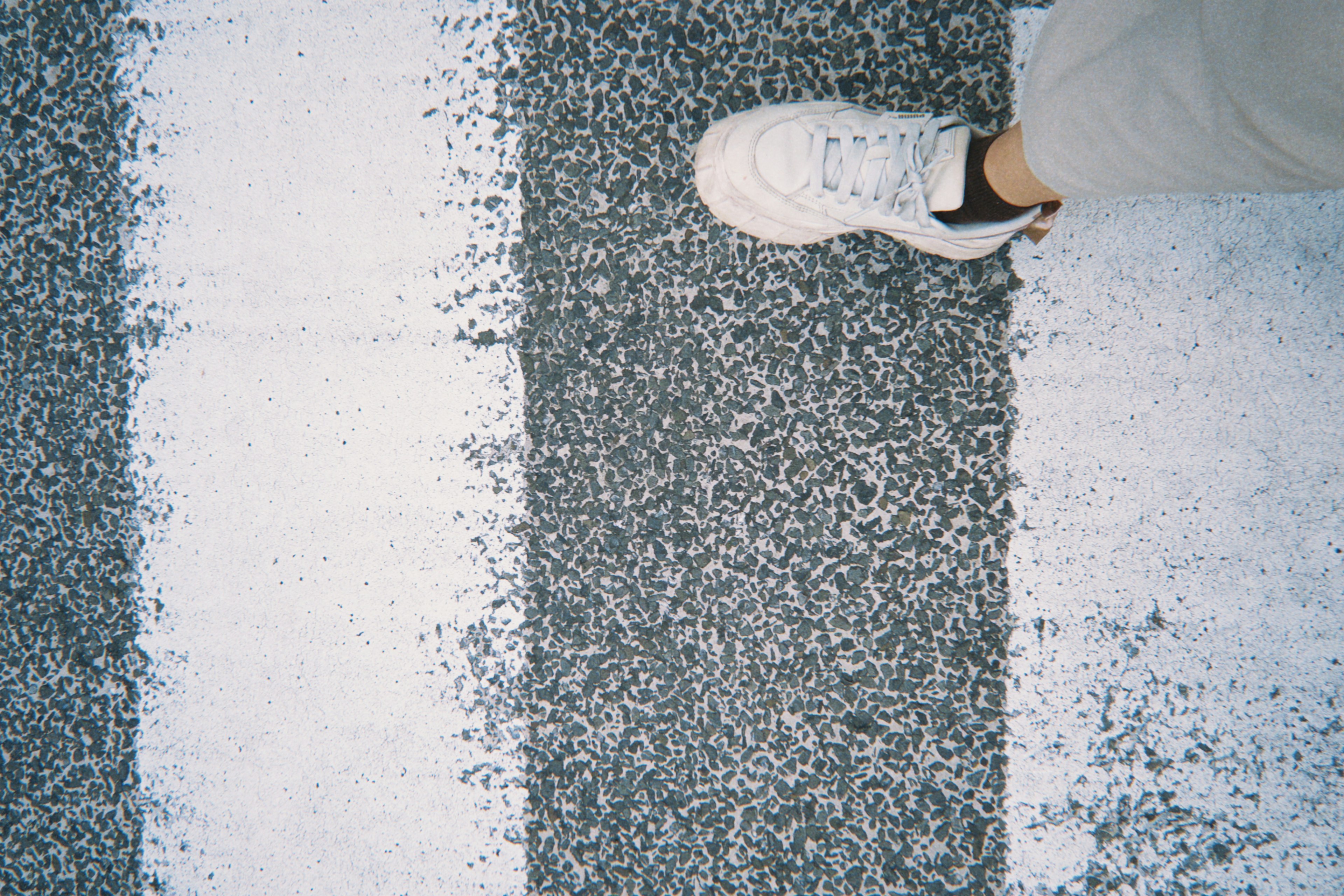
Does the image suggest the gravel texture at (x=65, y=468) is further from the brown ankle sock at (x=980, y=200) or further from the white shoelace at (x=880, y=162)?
the brown ankle sock at (x=980, y=200)

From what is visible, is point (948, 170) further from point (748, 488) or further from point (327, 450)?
point (327, 450)

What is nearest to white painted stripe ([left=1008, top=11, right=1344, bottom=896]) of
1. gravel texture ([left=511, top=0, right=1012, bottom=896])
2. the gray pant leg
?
gravel texture ([left=511, top=0, right=1012, bottom=896])

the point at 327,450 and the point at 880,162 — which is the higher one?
the point at 880,162

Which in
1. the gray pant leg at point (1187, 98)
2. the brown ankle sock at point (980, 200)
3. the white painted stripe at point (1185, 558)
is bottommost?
the white painted stripe at point (1185, 558)

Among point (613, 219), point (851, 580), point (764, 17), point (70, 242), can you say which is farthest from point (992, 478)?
point (70, 242)

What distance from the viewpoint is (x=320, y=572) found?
156 centimetres

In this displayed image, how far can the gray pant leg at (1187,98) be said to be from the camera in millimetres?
806

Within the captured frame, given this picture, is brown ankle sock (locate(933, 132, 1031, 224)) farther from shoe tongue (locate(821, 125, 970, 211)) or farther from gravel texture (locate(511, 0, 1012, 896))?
gravel texture (locate(511, 0, 1012, 896))

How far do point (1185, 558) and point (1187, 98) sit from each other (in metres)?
0.99

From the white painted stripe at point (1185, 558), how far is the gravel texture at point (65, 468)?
2079mm

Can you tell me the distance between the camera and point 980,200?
4.46 feet

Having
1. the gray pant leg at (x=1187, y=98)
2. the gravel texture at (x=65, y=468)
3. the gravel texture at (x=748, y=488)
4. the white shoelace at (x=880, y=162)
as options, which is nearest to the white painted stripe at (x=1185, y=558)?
the gravel texture at (x=748, y=488)

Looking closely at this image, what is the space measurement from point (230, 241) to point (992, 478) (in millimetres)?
1839

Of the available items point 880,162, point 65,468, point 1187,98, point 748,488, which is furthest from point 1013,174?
point 65,468
